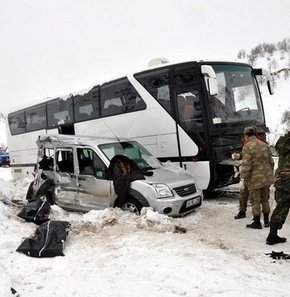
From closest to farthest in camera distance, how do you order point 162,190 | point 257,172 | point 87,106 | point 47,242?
point 47,242 → point 257,172 → point 162,190 → point 87,106

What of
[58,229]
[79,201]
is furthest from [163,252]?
[79,201]

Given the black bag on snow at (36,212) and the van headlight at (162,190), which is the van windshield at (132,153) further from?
the black bag on snow at (36,212)

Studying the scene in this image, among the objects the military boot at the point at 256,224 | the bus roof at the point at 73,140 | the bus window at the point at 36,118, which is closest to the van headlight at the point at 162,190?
the military boot at the point at 256,224

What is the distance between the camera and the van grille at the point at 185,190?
7.68m

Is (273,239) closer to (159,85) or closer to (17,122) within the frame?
(159,85)

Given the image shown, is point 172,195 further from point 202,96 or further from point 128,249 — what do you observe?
point 202,96

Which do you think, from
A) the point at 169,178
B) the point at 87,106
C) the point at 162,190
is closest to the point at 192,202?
the point at 169,178

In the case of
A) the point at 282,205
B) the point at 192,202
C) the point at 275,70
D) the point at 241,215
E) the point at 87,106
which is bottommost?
the point at 241,215

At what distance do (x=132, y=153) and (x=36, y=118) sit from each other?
816 centimetres

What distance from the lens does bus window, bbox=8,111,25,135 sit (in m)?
16.8

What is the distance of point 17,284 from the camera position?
443cm

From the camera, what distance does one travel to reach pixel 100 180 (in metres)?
8.09

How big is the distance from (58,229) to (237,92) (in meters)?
6.52

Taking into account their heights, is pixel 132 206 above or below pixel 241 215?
above
